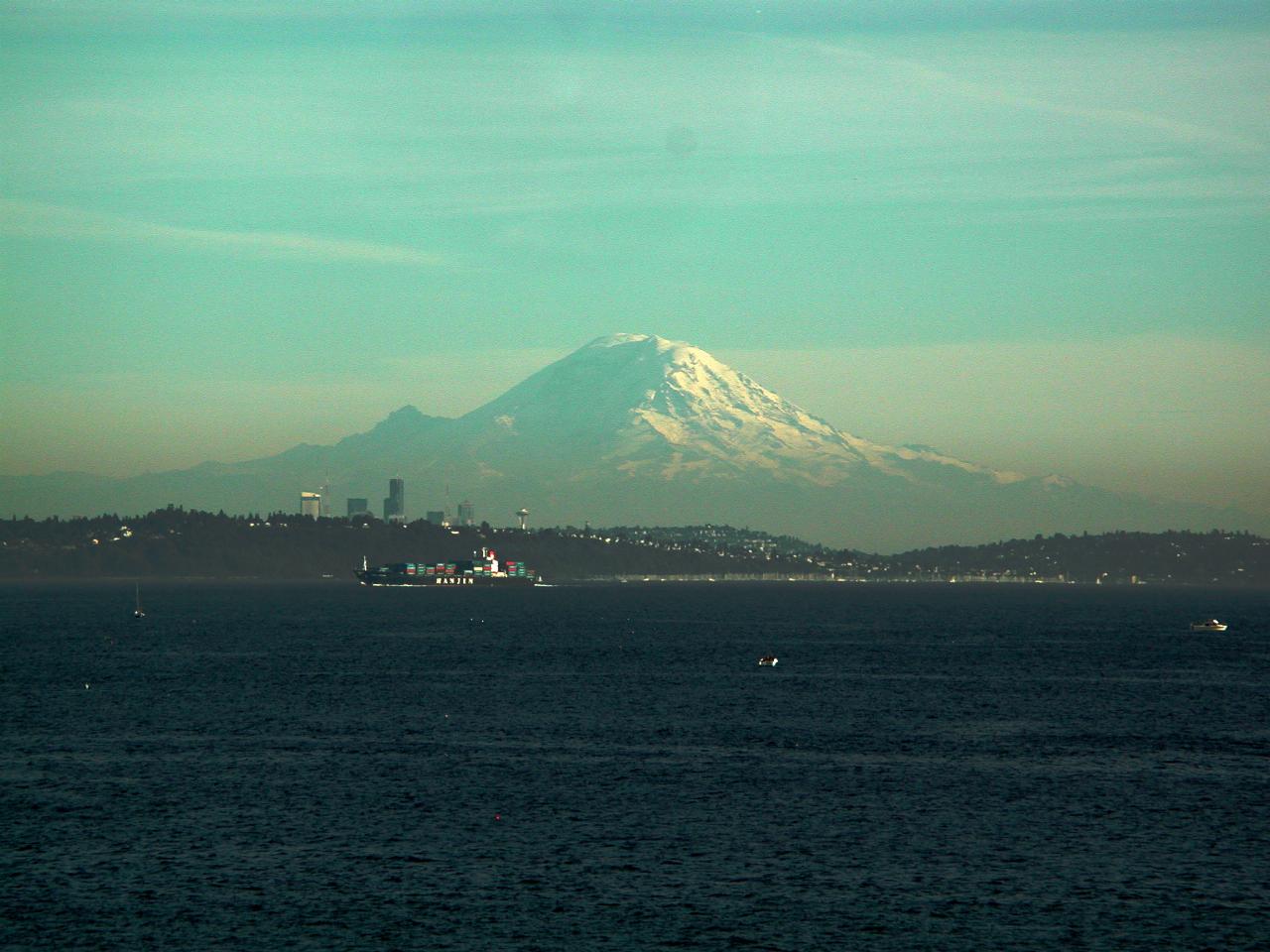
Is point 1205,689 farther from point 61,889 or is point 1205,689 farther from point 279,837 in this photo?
point 61,889

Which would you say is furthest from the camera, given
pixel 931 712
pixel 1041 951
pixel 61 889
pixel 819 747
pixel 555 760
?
pixel 931 712

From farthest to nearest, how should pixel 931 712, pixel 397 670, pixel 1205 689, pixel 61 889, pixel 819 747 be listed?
pixel 397 670, pixel 1205 689, pixel 931 712, pixel 819 747, pixel 61 889

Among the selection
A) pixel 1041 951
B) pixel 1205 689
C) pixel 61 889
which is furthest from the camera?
pixel 1205 689

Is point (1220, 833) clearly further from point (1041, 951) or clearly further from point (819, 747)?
point (819, 747)

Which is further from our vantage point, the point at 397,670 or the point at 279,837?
the point at 397,670

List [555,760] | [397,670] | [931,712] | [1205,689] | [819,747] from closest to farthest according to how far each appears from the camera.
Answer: [555,760]
[819,747]
[931,712]
[1205,689]
[397,670]

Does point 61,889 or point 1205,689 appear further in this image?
point 1205,689

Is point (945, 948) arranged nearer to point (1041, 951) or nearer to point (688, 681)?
point (1041, 951)

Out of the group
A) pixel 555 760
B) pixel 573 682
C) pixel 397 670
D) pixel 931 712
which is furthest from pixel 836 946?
pixel 397 670
